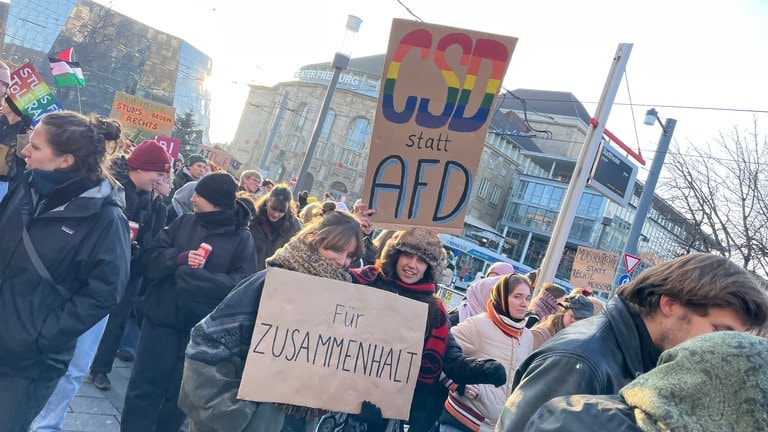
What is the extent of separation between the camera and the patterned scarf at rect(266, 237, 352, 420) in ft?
8.29

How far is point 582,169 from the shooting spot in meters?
6.39

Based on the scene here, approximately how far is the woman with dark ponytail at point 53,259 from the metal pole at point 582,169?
15.0 feet

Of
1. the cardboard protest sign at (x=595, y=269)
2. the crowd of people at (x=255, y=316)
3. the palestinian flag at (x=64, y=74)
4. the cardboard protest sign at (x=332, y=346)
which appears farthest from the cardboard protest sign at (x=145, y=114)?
the cardboard protest sign at (x=332, y=346)

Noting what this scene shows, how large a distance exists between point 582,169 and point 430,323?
3989 millimetres

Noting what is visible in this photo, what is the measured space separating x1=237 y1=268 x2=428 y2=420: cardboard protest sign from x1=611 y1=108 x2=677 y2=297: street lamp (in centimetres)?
911

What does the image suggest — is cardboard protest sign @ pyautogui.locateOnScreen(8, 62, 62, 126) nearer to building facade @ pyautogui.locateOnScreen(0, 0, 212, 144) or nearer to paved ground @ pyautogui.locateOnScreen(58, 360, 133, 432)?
paved ground @ pyautogui.locateOnScreen(58, 360, 133, 432)

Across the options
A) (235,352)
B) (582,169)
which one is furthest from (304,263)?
(582,169)

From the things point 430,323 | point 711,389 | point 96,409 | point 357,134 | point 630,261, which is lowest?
point 96,409

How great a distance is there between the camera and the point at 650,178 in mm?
10977

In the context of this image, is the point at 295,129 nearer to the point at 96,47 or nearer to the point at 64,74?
the point at 96,47

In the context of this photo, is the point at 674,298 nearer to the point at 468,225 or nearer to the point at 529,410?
the point at 529,410

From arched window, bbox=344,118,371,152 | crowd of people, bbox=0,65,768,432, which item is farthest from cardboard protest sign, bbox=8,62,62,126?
arched window, bbox=344,118,371,152

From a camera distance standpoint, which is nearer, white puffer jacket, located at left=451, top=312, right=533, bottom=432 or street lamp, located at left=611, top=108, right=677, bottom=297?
white puffer jacket, located at left=451, top=312, right=533, bottom=432

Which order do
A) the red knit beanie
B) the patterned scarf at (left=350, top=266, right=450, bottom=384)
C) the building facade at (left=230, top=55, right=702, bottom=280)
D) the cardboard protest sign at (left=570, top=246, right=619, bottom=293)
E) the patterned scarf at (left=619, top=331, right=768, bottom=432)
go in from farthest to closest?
the building facade at (left=230, top=55, right=702, bottom=280)
the cardboard protest sign at (left=570, top=246, right=619, bottom=293)
the red knit beanie
the patterned scarf at (left=350, top=266, right=450, bottom=384)
the patterned scarf at (left=619, top=331, right=768, bottom=432)
